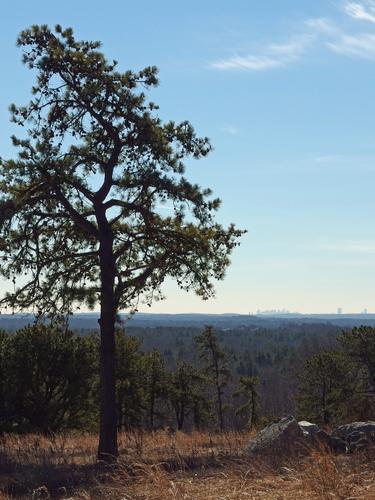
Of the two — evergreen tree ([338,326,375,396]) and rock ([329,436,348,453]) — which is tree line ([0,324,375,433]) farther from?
rock ([329,436,348,453])

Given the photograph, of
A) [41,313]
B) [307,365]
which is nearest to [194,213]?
[41,313]

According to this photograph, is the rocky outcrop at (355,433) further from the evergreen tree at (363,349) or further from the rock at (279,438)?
the evergreen tree at (363,349)

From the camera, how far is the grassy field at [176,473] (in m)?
5.98

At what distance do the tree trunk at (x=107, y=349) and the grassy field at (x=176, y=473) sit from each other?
82cm

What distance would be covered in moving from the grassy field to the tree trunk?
0.82 metres

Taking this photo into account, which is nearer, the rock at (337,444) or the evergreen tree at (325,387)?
the rock at (337,444)

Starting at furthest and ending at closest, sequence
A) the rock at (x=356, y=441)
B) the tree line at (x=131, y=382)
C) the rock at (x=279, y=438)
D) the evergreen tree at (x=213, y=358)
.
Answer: the evergreen tree at (x=213, y=358)
the tree line at (x=131, y=382)
the rock at (x=279, y=438)
the rock at (x=356, y=441)

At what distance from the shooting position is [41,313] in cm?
1438

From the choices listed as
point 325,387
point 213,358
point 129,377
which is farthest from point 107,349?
point 213,358

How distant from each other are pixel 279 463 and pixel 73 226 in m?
8.97

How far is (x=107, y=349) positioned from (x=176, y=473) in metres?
4.72

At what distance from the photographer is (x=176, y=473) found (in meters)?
9.62


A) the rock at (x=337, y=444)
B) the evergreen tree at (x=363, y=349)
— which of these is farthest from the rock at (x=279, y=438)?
the evergreen tree at (x=363, y=349)

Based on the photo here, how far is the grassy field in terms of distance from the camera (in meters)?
5.98
